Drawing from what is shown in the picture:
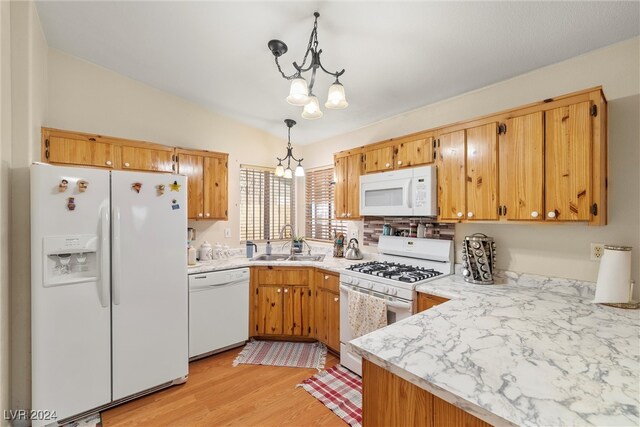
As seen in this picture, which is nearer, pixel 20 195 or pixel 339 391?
pixel 20 195

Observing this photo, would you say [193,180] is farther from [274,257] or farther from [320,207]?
[320,207]

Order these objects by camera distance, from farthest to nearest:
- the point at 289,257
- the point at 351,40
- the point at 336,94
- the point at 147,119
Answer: the point at 289,257 < the point at 147,119 < the point at 351,40 < the point at 336,94

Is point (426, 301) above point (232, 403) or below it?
above

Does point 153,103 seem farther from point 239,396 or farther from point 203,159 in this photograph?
point 239,396

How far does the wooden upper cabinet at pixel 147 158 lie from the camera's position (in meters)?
2.59

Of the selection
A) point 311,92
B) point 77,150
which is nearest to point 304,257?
point 311,92

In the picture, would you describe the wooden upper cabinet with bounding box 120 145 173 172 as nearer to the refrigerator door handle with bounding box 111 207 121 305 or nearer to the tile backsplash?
the refrigerator door handle with bounding box 111 207 121 305

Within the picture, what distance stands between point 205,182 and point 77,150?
1090 mm

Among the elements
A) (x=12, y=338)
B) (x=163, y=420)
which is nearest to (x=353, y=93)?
(x=163, y=420)

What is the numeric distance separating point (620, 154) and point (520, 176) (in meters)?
0.54

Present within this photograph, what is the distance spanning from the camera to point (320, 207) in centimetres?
391

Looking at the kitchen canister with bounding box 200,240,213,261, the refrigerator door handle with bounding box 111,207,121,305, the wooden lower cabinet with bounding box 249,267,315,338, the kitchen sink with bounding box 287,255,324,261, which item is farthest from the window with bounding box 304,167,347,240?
the refrigerator door handle with bounding box 111,207,121,305

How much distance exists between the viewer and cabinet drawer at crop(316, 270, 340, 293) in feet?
8.73

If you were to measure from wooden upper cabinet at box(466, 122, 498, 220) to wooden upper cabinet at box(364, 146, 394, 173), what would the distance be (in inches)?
28.7
